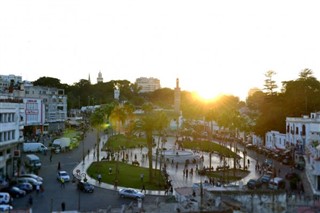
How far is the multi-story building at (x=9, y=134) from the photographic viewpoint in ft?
133

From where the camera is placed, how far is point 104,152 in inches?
2506

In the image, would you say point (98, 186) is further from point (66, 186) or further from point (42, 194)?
point (42, 194)

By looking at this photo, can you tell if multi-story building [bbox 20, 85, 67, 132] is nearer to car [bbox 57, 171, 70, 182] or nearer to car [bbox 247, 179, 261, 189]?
car [bbox 57, 171, 70, 182]

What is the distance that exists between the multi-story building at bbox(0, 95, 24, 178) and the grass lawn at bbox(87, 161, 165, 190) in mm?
8303

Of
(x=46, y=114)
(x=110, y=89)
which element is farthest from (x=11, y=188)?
(x=110, y=89)

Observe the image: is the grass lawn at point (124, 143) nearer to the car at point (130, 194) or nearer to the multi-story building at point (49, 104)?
the multi-story building at point (49, 104)

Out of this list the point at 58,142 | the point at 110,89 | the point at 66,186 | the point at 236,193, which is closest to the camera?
the point at 236,193

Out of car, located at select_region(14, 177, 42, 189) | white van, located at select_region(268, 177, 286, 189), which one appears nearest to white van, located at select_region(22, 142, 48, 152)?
car, located at select_region(14, 177, 42, 189)

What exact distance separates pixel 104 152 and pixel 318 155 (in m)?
34.0

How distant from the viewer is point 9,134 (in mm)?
42500

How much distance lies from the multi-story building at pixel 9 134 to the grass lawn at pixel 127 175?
27.2 feet

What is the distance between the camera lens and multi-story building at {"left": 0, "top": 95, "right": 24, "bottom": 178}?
1593 inches

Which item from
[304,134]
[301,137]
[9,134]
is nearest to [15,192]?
[9,134]

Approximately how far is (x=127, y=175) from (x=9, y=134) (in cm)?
1313
